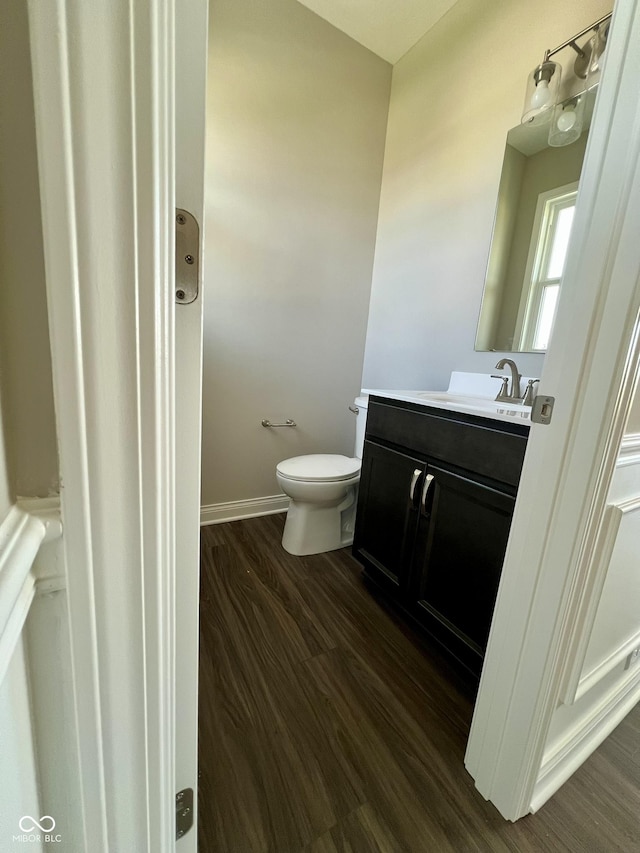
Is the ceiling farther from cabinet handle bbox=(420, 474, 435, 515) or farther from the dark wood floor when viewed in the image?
the dark wood floor

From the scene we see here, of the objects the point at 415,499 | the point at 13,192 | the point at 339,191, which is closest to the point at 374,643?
the point at 415,499

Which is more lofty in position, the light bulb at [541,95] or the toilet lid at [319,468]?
the light bulb at [541,95]

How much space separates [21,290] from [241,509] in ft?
6.32

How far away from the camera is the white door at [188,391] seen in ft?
1.15

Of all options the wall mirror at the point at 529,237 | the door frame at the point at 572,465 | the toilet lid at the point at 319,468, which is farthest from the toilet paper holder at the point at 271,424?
the door frame at the point at 572,465

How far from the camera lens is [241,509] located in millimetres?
2092

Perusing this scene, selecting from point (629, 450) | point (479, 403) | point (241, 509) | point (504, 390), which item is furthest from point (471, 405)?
point (241, 509)

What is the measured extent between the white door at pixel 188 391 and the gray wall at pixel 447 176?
1472mm

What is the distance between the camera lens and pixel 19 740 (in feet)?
0.99

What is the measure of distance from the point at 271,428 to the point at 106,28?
185 cm

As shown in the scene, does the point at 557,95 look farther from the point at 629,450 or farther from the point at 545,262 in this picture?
the point at 629,450

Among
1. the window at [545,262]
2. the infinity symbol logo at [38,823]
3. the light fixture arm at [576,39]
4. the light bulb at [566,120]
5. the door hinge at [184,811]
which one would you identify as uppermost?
the light fixture arm at [576,39]

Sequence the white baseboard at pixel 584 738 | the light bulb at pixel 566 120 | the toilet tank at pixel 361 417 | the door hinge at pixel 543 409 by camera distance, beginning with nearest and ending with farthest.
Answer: the door hinge at pixel 543 409 < the white baseboard at pixel 584 738 < the light bulb at pixel 566 120 < the toilet tank at pixel 361 417

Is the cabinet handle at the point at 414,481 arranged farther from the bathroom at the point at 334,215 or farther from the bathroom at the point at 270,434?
the bathroom at the point at 334,215
